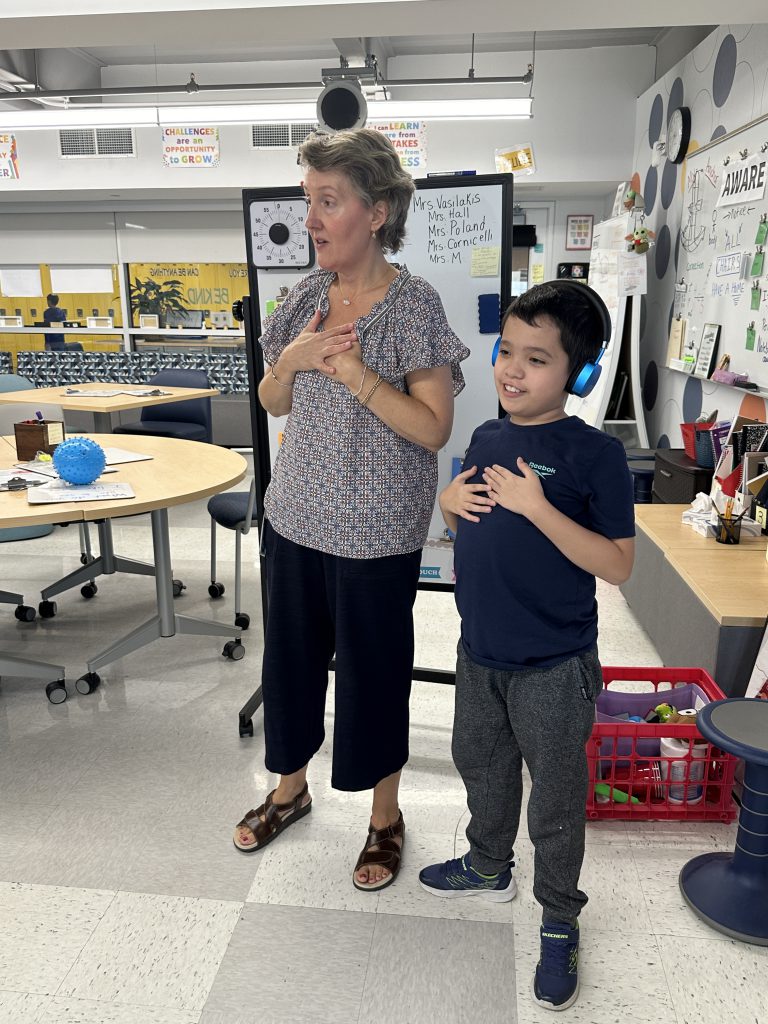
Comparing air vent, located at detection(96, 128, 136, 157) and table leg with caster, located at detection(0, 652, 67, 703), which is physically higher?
air vent, located at detection(96, 128, 136, 157)

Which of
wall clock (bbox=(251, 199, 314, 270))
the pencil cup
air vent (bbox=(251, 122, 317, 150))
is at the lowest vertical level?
the pencil cup

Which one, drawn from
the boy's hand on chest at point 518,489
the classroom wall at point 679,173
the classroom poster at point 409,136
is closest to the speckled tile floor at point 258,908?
the boy's hand on chest at point 518,489

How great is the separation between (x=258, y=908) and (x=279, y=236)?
70.2 inches

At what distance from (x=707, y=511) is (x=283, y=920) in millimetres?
2120

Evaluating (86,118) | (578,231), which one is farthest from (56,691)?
(578,231)

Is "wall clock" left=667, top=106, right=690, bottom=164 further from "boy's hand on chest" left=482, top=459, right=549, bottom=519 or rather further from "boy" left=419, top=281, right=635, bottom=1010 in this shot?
"boy's hand on chest" left=482, top=459, right=549, bottom=519

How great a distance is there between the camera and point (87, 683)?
9.09 feet

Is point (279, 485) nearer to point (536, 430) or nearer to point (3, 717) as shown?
point (536, 430)

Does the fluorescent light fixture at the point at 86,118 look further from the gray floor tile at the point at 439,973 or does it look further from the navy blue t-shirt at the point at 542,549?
the gray floor tile at the point at 439,973

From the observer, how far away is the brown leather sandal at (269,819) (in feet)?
6.43

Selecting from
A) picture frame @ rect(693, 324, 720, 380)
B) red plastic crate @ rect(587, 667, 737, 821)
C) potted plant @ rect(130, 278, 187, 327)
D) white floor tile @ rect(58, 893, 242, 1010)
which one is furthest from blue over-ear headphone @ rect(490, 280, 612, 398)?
potted plant @ rect(130, 278, 187, 327)

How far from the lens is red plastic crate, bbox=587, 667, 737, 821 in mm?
1993

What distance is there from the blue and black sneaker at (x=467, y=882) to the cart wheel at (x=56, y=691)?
5.01 feet

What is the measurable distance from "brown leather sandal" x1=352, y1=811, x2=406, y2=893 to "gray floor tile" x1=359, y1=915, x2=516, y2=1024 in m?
0.10
